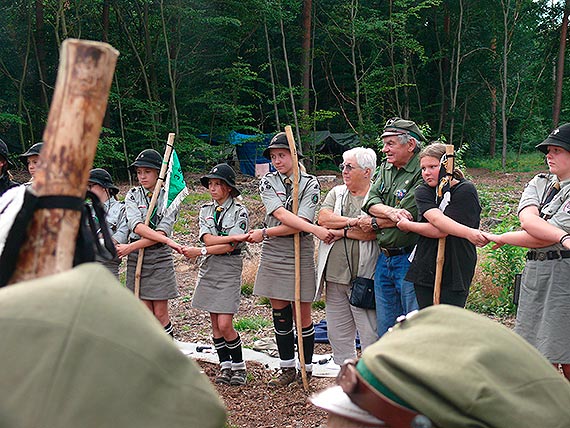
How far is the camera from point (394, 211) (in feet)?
15.7

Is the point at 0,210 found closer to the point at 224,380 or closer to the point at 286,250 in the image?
the point at 286,250

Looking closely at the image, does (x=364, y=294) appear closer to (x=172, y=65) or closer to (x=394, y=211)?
(x=394, y=211)

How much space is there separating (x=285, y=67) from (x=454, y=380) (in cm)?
2626

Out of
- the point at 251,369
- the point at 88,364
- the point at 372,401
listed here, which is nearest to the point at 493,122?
the point at 251,369

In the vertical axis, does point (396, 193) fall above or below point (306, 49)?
below

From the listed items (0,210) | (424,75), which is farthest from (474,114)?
(0,210)

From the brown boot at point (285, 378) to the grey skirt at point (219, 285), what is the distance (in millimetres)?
696

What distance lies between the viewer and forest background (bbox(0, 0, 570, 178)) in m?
22.5

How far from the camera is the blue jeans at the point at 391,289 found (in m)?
4.85

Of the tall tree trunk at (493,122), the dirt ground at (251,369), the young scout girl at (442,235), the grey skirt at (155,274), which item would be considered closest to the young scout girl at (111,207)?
the grey skirt at (155,274)

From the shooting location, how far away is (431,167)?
4.60 m

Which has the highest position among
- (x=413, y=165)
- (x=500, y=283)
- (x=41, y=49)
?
(x=41, y=49)

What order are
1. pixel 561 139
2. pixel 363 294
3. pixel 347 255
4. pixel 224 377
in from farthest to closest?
1. pixel 224 377
2. pixel 347 255
3. pixel 363 294
4. pixel 561 139

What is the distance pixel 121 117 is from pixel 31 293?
21699 mm
